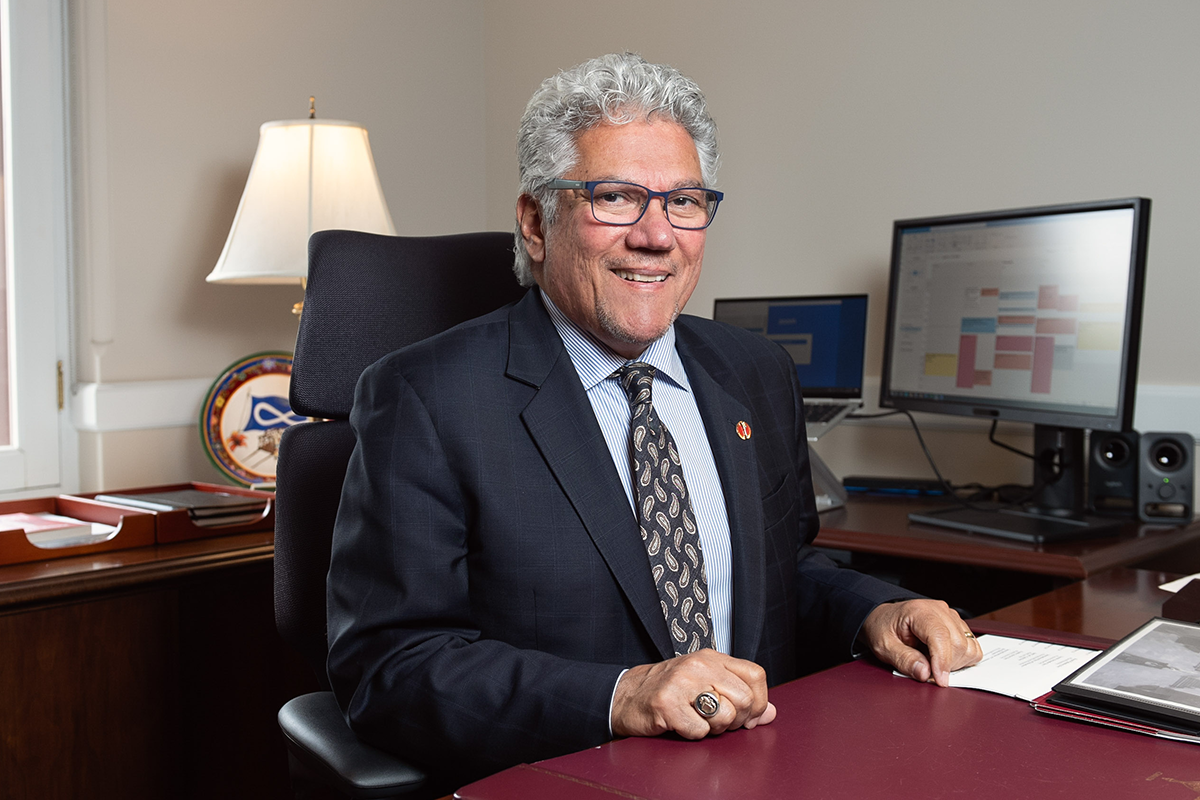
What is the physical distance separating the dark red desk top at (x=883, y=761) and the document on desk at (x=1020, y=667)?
3 cm

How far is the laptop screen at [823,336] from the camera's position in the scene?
7.00ft

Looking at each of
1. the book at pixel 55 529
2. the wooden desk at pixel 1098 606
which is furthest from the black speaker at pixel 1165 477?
the book at pixel 55 529

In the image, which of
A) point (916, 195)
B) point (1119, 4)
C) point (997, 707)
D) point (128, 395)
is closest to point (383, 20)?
point (128, 395)

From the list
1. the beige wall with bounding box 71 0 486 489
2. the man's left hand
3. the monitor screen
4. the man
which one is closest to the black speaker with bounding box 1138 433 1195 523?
the monitor screen

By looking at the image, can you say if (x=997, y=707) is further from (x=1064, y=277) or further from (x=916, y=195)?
(x=916, y=195)

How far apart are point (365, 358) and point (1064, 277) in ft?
4.00

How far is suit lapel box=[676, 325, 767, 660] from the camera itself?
1.20 metres

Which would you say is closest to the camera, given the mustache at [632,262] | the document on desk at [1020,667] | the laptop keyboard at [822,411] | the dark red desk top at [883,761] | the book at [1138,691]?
the dark red desk top at [883,761]

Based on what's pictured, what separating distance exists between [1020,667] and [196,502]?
1.49 m

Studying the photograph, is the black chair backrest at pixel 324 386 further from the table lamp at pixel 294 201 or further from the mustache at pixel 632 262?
the table lamp at pixel 294 201

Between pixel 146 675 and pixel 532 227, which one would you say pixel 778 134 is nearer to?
pixel 532 227

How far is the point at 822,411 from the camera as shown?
211 cm

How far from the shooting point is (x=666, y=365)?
1.32m

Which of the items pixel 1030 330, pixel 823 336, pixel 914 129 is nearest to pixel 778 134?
pixel 914 129
